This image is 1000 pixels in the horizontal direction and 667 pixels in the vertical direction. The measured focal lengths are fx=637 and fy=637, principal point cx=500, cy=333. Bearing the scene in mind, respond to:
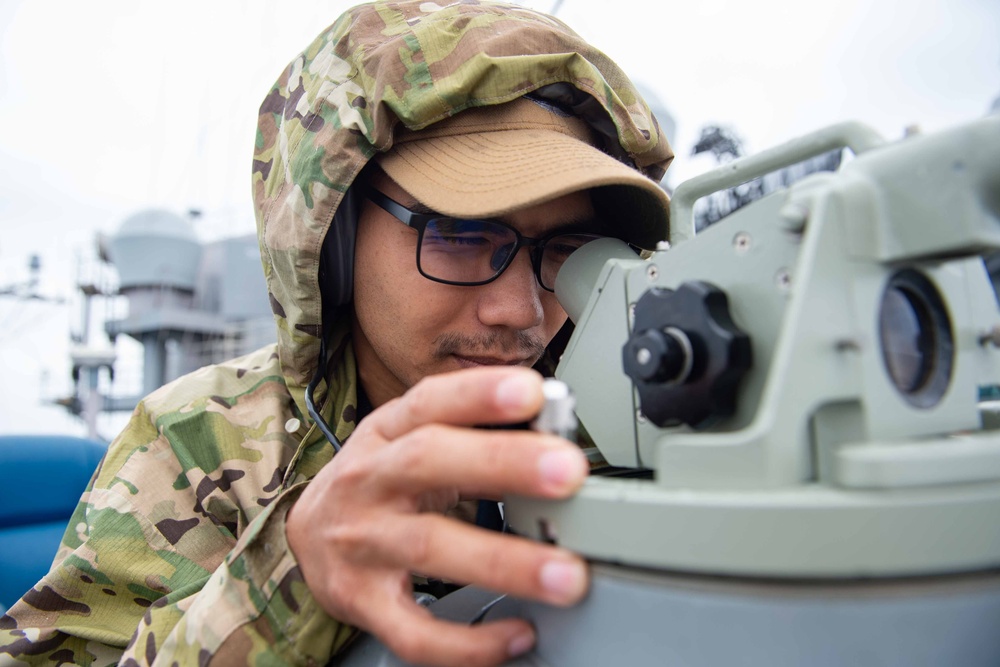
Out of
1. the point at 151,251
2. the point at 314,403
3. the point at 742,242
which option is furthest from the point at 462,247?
the point at 151,251

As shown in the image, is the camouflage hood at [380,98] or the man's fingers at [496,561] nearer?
the man's fingers at [496,561]

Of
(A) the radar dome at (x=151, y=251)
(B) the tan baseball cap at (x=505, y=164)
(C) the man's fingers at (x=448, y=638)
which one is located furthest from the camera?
(A) the radar dome at (x=151, y=251)

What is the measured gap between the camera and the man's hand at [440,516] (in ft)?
1.86

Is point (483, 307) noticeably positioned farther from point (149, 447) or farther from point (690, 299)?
point (149, 447)

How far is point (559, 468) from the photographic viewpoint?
56cm

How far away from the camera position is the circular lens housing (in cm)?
62

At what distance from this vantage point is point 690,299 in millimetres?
652

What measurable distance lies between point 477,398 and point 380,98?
0.78m

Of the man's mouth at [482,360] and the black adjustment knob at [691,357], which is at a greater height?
the black adjustment knob at [691,357]

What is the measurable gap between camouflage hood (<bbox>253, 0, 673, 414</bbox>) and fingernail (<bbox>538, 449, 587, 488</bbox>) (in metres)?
0.82

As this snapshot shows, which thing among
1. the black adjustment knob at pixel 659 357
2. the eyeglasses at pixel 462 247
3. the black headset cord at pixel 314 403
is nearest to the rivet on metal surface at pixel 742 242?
the black adjustment knob at pixel 659 357

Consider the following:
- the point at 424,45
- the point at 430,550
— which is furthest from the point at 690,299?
the point at 424,45

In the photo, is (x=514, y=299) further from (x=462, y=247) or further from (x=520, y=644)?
(x=520, y=644)

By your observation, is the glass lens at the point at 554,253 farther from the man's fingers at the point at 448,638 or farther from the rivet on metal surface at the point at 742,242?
the man's fingers at the point at 448,638
